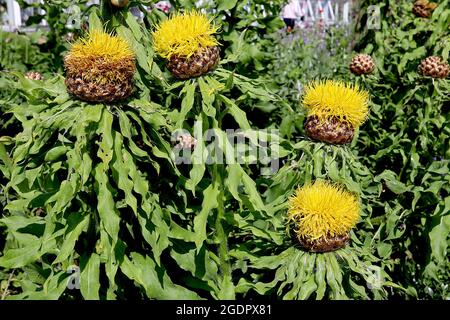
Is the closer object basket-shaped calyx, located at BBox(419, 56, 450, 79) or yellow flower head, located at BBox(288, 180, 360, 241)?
yellow flower head, located at BBox(288, 180, 360, 241)

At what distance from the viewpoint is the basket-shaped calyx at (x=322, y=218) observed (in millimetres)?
2383

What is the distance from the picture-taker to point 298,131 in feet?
13.9

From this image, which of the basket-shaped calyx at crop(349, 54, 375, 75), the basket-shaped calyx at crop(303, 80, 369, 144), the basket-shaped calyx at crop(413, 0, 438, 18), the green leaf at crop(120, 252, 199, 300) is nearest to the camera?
the green leaf at crop(120, 252, 199, 300)

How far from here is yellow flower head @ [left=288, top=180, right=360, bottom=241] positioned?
2381 millimetres

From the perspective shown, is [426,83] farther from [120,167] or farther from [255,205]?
[120,167]

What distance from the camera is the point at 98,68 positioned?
230 centimetres

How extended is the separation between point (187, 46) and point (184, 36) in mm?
42

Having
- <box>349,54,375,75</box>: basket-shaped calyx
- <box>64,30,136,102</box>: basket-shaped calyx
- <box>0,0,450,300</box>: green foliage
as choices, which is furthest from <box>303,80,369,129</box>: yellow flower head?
<box>349,54,375,75</box>: basket-shaped calyx

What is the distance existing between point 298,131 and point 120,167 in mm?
2125

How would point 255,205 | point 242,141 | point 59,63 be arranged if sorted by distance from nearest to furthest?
point 255,205 < point 242,141 < point 59,63

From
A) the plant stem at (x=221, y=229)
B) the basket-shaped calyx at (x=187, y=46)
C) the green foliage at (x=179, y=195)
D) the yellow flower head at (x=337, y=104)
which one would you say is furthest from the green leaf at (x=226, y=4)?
the plant stem at (x=221, y=229)

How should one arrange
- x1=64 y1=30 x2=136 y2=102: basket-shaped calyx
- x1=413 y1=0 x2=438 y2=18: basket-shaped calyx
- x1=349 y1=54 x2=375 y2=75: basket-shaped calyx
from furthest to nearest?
x1=413 y1=0 x2=438 y2=18: basket-shaped calyx
x1=349 y1=54 x2=375 y2=75: basket-shaped calyx
x1=64 y1=30 x2=136 y2=102: basket-shaped calyx

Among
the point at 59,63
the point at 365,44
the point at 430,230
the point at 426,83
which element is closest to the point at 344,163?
the point at 430,230

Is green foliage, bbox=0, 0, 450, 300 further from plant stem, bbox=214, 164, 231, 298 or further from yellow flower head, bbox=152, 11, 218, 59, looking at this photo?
yellow flower head, bbox=152, 11, 218, 59
